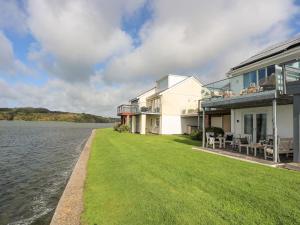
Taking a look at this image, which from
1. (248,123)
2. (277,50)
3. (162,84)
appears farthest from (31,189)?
(162,84)

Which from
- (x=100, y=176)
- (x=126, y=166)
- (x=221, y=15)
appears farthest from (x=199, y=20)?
(x=100, y=176)

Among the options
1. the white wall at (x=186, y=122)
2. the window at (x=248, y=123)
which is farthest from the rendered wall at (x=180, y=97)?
the window at (x=248, y=123)

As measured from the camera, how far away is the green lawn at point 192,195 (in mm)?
4793

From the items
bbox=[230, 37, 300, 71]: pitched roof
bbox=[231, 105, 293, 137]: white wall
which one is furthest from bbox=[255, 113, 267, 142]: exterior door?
bbox=[230, 37, 300, 71]: pitched roof

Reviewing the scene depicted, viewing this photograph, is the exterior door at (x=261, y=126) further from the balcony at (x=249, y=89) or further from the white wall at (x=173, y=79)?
the white wall at (x=173, y=79)

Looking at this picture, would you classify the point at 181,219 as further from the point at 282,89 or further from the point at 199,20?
the point at 199,20

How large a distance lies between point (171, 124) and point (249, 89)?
20162 mm

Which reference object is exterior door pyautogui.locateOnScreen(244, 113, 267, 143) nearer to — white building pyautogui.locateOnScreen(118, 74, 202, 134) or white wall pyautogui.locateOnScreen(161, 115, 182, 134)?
white building pyautogui.locateOnScreen(118, 74, 202, 134)

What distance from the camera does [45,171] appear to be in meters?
12.1

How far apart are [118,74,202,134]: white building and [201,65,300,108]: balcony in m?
13.8

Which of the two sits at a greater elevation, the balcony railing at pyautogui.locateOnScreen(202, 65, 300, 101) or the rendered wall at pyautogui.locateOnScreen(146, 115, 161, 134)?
the balcony railing at pyautogui.locateOnScreen(202, 65, 300, 101)

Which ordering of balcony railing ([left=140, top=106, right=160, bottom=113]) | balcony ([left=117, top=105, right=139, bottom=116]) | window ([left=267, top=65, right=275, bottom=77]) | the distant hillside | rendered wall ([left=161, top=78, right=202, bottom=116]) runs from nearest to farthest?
window ([left=267, top=65, right=275, bottom=77]), rendered wall ([left=161, top=78, right=202, bottom=116]), balcony railing ([left=140, top=106, right=160, bottom=113]), balcony ([left=117, top=105, right=139, bottom=116]), the distant hillside

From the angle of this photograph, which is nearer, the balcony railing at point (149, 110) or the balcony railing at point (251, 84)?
the balcony railing at point (251, 84)

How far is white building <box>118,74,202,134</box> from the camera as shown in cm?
3183
